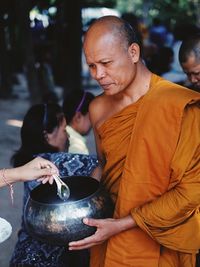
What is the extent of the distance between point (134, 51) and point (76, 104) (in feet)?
5.65

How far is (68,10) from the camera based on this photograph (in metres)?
7.30

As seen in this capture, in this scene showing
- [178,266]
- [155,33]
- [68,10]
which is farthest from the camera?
[155,33]

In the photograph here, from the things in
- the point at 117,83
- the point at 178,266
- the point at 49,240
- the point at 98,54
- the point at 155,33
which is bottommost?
the point at 155,33

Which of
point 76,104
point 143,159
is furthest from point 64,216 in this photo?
point 76,104

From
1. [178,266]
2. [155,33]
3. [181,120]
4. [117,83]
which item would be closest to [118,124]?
[117,83]

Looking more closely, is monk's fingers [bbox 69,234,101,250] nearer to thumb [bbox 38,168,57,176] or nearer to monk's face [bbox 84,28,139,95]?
thumb [bbox 38,168,57,176]

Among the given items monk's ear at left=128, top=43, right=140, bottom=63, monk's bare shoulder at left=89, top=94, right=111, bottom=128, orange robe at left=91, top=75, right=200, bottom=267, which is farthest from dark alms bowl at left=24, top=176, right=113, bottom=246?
monk's ear at left=128, top=43, right=140, bottom=63

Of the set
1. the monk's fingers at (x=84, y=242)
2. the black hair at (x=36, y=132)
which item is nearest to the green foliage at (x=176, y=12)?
the black hair at (x=36, y=132)

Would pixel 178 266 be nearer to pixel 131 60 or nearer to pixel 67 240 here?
pixel 67 240

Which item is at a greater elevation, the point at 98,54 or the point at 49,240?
the point at 98,54

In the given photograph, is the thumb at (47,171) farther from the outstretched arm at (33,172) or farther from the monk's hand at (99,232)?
the monk's hand at (99,232)

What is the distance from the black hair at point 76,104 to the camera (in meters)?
3.71

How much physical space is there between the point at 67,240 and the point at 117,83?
29.2 inches

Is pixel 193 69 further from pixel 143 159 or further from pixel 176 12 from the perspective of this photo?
pixel 176 12
